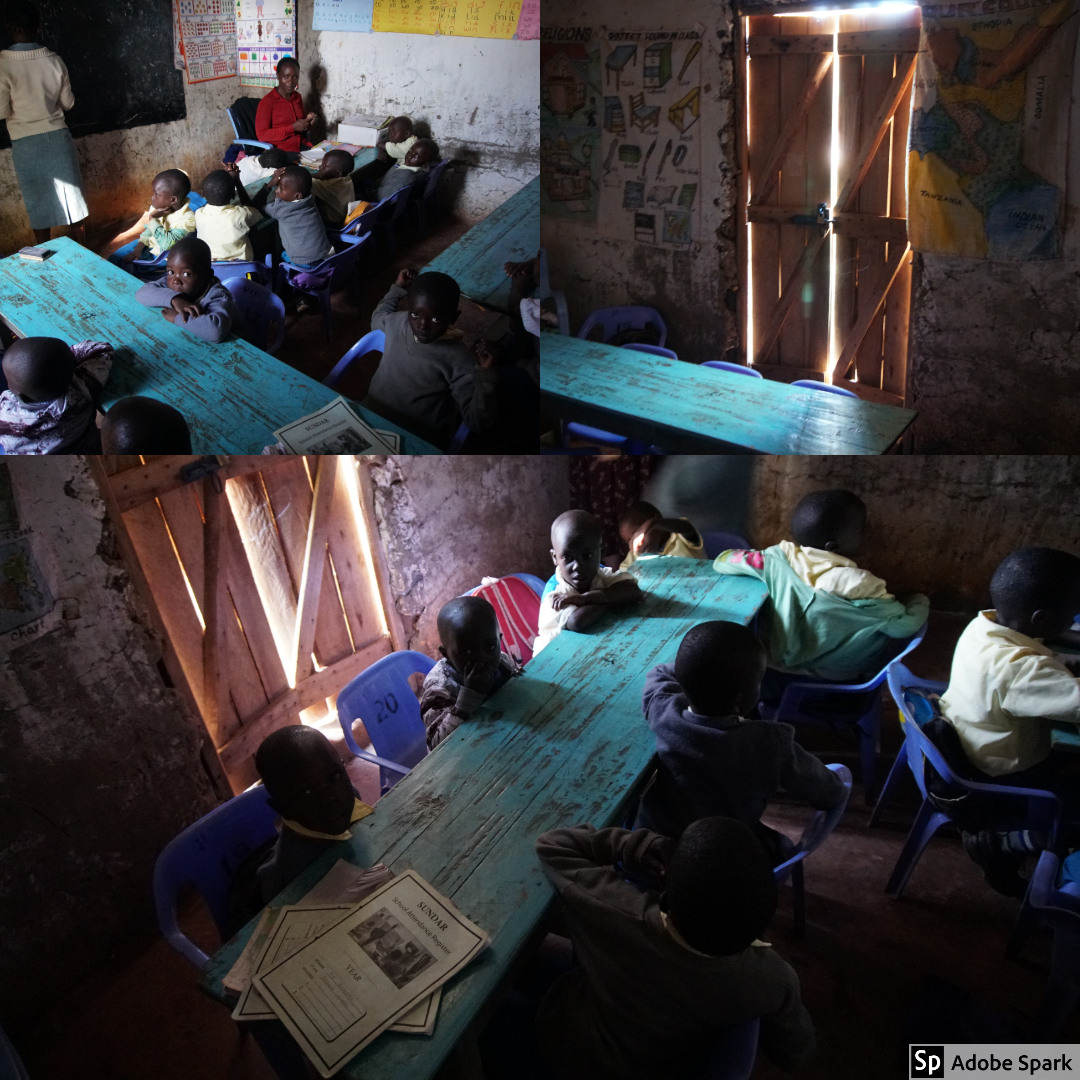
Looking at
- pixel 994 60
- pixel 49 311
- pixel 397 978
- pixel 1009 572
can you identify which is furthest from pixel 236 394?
pixel 994 60

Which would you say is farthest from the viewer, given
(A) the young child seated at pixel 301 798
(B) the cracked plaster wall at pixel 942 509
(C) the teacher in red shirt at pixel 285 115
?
(B) the cracked plaster wall at pixel 942 509

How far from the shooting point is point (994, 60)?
2.37 meters

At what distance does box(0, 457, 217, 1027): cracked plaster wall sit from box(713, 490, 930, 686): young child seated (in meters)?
1.97

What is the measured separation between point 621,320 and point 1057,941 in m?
2.39

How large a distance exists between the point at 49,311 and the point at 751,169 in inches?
87.2

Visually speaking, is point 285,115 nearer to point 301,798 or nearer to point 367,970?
point 301,798

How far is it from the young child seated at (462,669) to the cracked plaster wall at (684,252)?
1399 mm

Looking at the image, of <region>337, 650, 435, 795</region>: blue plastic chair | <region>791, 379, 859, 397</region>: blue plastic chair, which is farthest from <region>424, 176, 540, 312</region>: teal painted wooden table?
<region>337, 650, 435, 795</region>: blue plastic chair

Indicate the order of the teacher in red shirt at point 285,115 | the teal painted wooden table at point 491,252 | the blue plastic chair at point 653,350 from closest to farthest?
the teacher in red shirt at point 285,115
the teal painted wooden table at point 491,252
the blue plastic chair at point 653,350

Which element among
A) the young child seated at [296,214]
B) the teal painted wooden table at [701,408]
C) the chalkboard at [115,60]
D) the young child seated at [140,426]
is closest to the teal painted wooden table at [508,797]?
the teal painted wooden table at [701,408]

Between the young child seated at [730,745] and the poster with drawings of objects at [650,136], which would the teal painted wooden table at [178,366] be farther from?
the poster with drawings of objects at [650,136]

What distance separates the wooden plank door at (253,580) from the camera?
Answer: 8.53 ft

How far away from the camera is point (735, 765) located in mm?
1896

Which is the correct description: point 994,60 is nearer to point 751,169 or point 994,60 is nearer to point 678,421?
point 751,169
